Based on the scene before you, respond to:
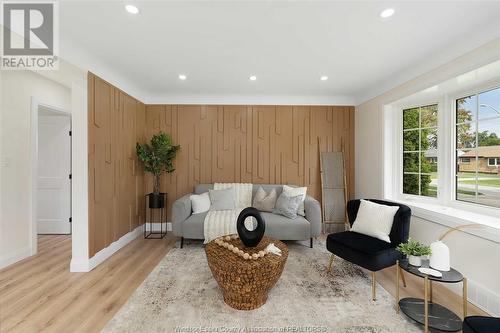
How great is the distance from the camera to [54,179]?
13.0 ft

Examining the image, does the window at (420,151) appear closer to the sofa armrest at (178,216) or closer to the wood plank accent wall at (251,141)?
the wood plank accent wall at (251,141)

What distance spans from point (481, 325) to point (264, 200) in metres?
2.71

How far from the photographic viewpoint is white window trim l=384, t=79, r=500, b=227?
8.00 ft

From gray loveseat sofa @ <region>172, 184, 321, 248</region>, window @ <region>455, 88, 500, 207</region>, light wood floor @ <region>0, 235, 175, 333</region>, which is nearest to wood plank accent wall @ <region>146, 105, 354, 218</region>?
gray loveseat sofa @ <region>172, 184, 321, 248</region>

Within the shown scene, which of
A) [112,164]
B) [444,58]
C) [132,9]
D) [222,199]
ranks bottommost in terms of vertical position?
[222,199]

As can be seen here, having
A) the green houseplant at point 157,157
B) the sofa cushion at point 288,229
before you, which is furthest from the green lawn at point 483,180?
the green houseplant at point 157,157

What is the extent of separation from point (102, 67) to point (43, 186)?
2584 millimetres

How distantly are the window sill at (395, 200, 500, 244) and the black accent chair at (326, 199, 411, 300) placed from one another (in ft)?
1.28

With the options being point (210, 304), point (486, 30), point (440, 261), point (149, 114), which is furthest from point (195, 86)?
point (440, 261)

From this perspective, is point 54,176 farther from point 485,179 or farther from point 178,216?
point 485,179

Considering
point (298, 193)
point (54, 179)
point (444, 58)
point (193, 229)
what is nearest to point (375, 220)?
point (298, 193)

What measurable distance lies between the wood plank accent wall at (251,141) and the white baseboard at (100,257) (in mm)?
906

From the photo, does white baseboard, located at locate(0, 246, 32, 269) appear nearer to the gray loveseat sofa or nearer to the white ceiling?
the gray loveseat sofa

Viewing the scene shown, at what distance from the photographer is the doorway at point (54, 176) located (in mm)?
3963
